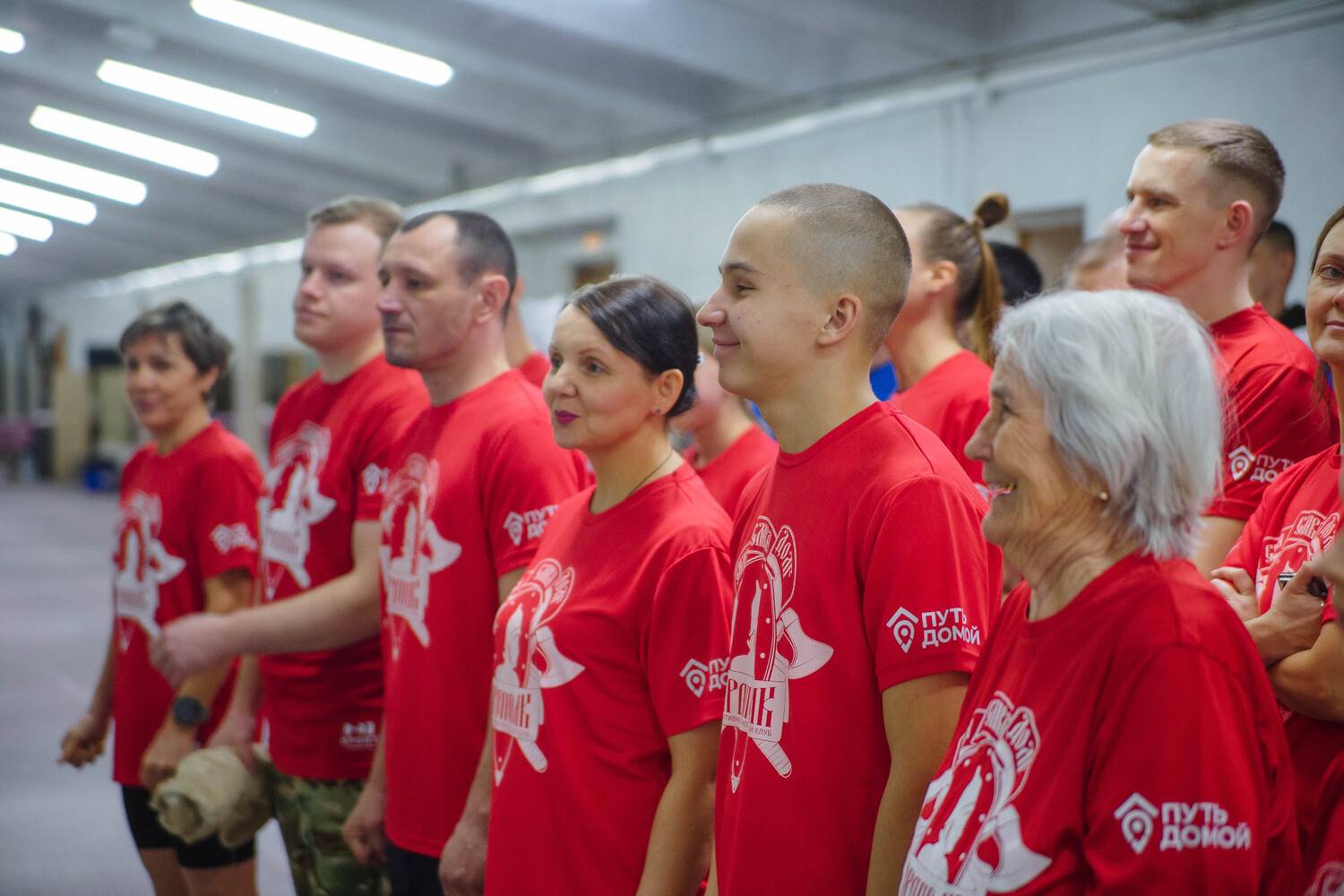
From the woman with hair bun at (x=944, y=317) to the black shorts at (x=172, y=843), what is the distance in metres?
1.92

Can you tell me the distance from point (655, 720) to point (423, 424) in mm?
939

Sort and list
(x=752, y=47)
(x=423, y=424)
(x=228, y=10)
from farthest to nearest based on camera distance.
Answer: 1. (x=228, y=10)
2. (x=752, y=47)
3. (x=423, y=424)

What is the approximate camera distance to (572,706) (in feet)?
6.24

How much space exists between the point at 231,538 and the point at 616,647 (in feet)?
5.43

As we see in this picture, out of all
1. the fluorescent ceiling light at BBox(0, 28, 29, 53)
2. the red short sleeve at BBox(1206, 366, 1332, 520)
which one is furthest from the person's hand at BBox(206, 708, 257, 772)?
the fluorescent ceiling light at BBox(0, 28, 29, 53)

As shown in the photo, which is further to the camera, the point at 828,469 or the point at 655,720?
the point at 655,720

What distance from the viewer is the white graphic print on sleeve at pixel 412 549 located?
236cm

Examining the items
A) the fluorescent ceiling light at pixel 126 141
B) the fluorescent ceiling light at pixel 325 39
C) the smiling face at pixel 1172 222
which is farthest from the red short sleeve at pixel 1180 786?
the fluorescent ceiling light at pixel 126 141

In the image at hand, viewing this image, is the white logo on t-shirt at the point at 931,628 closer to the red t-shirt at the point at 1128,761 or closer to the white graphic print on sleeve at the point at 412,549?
the red t-shirt at the point at 1128,761

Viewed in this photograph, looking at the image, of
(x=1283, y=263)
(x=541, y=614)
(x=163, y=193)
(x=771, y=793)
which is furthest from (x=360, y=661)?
(x=163, y=193)

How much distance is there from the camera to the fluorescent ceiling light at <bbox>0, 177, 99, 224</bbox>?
12.0 meters

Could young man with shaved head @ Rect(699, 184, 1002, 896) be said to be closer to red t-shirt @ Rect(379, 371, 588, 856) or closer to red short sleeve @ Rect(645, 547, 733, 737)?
red short sleeve @ Rect(645, 547, 733, 737)

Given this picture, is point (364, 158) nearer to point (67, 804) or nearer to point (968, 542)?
point (67, 804)

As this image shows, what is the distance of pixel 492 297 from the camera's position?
260 centimetres
